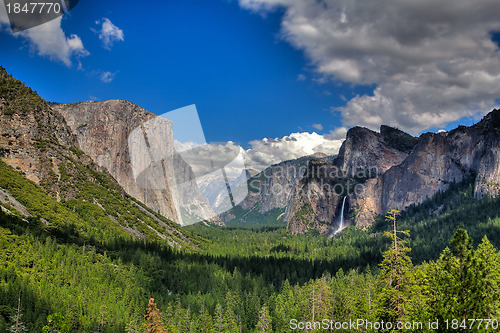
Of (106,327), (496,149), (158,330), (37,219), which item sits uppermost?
(496,149)

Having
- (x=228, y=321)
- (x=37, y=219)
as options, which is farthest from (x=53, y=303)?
(x=37, y=219)

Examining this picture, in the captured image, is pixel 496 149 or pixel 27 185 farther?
pixel 496 149

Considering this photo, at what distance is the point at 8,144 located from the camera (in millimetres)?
134500

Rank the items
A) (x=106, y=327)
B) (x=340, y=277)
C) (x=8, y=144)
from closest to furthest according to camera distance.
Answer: (x=106, y=327), (x=340, y=277), (x=8, y=144)

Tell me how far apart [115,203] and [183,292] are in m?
76.1

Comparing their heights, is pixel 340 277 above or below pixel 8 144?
below

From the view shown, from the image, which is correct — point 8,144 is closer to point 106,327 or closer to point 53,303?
point 53,303

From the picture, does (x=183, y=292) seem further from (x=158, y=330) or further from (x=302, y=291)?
(x=158, y=330)

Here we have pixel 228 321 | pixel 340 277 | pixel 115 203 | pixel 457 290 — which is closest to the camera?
pixel 457 290

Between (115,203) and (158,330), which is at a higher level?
(115,203)

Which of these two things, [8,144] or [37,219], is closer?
[37,219]

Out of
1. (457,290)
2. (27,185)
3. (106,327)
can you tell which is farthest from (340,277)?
(27,185)

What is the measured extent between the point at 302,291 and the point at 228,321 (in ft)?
113

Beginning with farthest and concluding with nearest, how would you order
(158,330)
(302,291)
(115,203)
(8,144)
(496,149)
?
(496,149), (115,203), (8,144), (302,291), (158,330)
